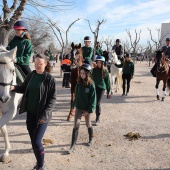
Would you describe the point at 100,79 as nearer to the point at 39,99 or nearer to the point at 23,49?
the point at 23,49

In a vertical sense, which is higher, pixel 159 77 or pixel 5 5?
pixel 5 5

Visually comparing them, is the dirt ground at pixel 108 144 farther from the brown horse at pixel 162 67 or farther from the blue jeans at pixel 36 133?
the brown horse at pixel 162 67

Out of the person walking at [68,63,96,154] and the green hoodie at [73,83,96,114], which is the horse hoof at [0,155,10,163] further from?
the green hoodie at [73,83,96,114]

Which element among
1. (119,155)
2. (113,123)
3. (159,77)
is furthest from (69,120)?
(159,77)

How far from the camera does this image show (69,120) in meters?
6.74

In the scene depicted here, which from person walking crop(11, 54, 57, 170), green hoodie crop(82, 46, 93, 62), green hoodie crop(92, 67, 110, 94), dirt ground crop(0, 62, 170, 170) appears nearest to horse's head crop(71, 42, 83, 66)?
green hoodie crop(82, 46, 93, 62)

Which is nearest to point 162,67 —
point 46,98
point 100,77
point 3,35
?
point 100,77

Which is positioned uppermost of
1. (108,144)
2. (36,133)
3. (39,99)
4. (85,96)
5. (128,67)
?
(128,67)

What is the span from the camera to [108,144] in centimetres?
506

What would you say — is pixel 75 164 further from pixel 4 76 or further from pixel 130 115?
pixel 130 115

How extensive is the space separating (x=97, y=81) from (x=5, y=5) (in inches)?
140

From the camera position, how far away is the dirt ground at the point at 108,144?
13.4ft

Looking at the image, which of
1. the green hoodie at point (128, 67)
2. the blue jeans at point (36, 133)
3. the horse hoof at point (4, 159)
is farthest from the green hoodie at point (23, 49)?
the green hoodie at point (128, 67)

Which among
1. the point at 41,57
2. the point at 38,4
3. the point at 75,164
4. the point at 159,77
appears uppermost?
the point at 38,4
